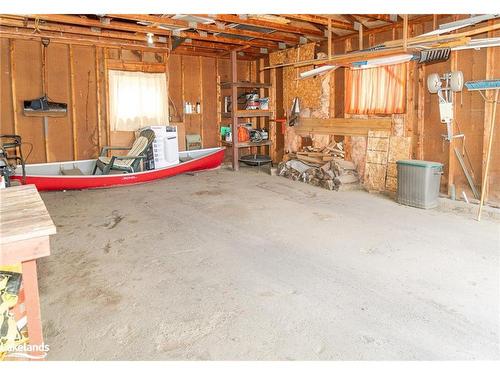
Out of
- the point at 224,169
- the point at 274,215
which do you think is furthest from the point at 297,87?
the point at 274,215

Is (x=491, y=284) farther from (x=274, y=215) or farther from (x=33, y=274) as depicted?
(x=33, y=274)

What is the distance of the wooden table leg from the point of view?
5.47ft

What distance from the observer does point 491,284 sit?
299 centimetres

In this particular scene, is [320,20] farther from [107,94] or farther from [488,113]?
[107,94]

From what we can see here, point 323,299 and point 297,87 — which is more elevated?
point 297,87

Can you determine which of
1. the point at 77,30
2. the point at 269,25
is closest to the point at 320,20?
the point at 269,25

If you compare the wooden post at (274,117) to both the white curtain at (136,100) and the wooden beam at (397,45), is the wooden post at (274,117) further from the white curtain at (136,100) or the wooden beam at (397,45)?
the wooden beam at (397,45)

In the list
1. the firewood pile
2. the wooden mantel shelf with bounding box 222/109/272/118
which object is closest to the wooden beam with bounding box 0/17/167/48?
the wooden mantel shelf with bounding box 222/109/272/118

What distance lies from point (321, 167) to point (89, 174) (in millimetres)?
4085

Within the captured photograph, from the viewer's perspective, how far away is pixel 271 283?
3.04 m

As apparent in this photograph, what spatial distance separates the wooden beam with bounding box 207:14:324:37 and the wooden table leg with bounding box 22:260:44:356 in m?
4.67

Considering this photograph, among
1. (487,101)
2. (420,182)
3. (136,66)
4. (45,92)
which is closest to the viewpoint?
(487,101)

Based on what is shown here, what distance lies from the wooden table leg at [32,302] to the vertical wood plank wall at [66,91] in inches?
250
